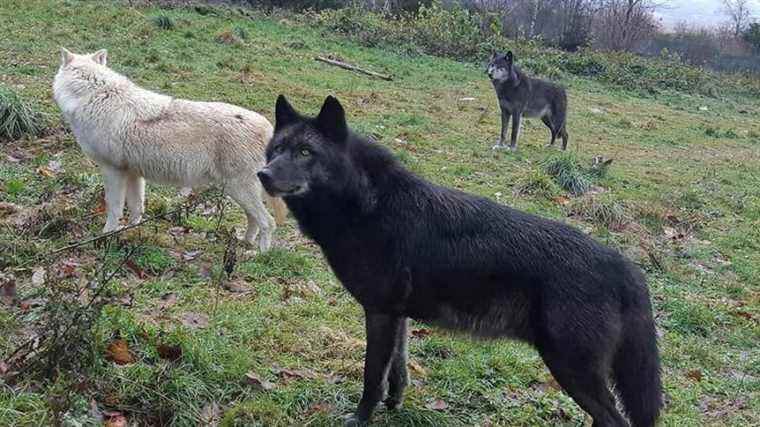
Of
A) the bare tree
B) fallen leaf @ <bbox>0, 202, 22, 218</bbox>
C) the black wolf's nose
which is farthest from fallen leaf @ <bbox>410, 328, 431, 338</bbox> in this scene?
the bare tree

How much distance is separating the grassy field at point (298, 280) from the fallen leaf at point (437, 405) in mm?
11

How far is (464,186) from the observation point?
941 centimetres

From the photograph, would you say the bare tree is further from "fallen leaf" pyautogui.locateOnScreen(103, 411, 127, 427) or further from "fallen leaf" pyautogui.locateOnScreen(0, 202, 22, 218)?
"fallen leaf" pyautogui.locateOnScreen(103, 411, 127, 427)

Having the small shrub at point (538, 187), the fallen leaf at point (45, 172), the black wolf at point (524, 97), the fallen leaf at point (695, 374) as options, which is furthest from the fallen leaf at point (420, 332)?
the black wolf at point (524, 97)

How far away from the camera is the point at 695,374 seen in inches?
199

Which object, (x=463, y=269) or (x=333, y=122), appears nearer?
(x=463, y=269)

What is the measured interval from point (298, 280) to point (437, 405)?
2.02m

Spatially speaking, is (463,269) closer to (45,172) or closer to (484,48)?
(45,172)

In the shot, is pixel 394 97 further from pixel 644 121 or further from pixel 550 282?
pixel 550 282

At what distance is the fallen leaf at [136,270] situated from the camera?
518 centimetres

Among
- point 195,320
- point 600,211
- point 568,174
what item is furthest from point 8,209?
point 568,174

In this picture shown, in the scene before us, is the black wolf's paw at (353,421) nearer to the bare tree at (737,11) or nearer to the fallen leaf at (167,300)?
the fallen leaf at (167,300)

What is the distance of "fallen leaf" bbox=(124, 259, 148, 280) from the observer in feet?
17.0

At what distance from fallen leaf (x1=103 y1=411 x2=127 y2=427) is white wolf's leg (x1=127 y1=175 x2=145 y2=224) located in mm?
3019
